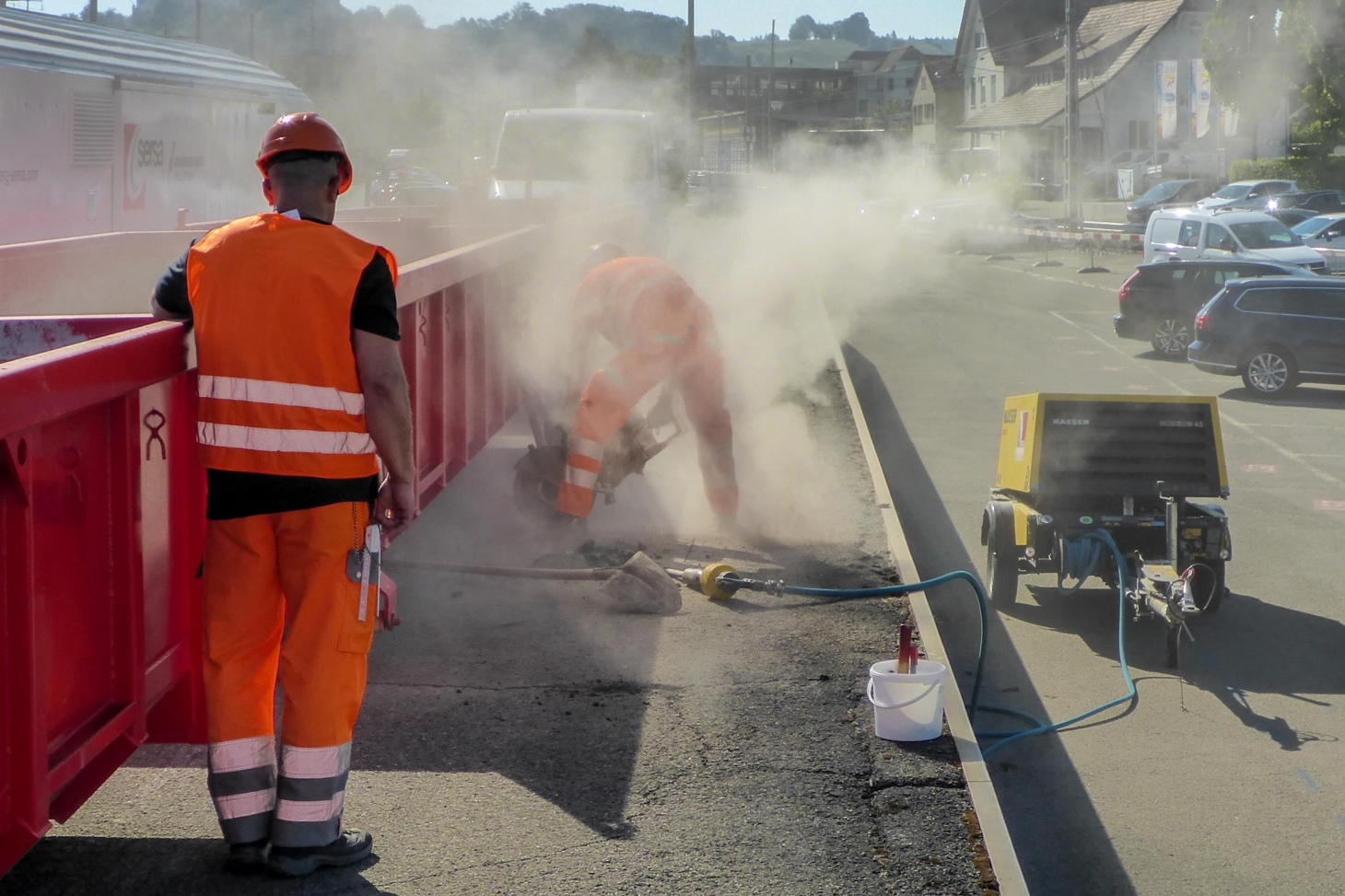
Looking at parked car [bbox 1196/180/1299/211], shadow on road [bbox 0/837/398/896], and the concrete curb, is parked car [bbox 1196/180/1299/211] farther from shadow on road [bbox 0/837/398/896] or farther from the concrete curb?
shadow on road [bbox 0/837/398/896]

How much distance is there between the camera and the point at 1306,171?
44.4 m

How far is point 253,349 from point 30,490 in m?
0.74

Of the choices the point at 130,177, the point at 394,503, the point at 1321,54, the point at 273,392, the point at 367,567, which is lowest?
the point at 367,567

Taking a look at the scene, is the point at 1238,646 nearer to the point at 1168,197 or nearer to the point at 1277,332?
the point at 1277,332

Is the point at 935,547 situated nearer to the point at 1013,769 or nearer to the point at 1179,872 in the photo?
the point at 1013,769

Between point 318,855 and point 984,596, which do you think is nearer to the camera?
point 318,855

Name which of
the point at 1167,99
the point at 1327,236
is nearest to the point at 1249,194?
the point at 1327,236

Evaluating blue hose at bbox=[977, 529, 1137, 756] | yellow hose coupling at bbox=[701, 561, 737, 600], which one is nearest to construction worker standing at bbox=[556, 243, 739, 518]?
yellow hose coupling at bbox=[701, 561, 737, 600]

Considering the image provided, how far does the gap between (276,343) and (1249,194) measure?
40.0 meters

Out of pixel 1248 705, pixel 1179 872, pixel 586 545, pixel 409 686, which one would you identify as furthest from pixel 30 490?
pixel 1248 705

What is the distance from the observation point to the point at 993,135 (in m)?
71.5

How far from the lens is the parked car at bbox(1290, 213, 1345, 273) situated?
24188mm

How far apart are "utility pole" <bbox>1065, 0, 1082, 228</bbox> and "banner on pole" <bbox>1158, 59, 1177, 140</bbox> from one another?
1705cm

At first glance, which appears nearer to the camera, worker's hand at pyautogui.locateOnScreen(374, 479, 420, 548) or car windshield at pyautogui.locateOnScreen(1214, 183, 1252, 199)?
worker's hand at pyautogui.locateOnScreen(374, 479, 420, 548)
